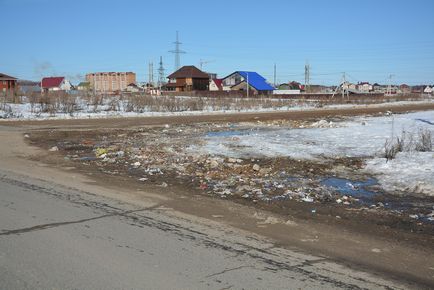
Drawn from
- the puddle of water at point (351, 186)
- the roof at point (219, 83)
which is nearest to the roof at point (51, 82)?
the roof at point (219, 83)

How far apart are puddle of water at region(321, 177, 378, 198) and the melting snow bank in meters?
0.39

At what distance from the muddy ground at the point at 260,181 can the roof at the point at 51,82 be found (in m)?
128

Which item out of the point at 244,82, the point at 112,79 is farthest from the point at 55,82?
the point at 244,82

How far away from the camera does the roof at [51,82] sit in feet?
457

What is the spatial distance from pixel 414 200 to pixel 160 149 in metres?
9.41

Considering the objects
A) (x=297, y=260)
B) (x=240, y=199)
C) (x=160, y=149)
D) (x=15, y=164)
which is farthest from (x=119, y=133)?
(x=297, y=260)

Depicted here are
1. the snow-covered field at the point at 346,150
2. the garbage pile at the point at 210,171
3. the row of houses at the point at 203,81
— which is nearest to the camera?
the garbage pile at the point at 210,171

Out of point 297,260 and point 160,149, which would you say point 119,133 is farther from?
point 297,260

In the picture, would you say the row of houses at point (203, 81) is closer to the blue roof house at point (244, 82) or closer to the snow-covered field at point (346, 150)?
the blue roof house at point (244, 82)

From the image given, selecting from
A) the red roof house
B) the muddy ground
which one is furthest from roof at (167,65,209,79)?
the muddy ground

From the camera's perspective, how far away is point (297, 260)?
5.79 m

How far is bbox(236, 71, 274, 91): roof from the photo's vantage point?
365 feet

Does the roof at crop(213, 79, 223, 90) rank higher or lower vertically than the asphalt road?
higher

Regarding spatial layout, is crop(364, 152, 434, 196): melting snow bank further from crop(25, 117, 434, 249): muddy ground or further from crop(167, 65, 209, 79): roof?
crop(167, 65, 209, 79): roof
